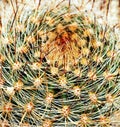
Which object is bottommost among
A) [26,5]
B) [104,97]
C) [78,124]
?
[78,124]

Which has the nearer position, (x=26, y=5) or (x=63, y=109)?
(x=63, y=109)

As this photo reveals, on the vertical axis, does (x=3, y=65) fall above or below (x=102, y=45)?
below

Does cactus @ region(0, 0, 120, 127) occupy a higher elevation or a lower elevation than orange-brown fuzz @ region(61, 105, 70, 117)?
higher

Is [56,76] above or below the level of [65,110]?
above

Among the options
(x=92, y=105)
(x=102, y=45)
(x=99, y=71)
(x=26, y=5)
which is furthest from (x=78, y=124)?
(x=26, y=5)

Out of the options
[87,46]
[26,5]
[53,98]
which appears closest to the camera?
[53,98]

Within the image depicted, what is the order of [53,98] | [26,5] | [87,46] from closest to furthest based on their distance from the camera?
[53,98] → [87,46] → [26,5]

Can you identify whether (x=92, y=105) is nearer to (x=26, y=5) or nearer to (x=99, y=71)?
(x=99, y=71)

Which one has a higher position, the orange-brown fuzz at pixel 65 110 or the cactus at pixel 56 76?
the cactus at pixel 56 76
